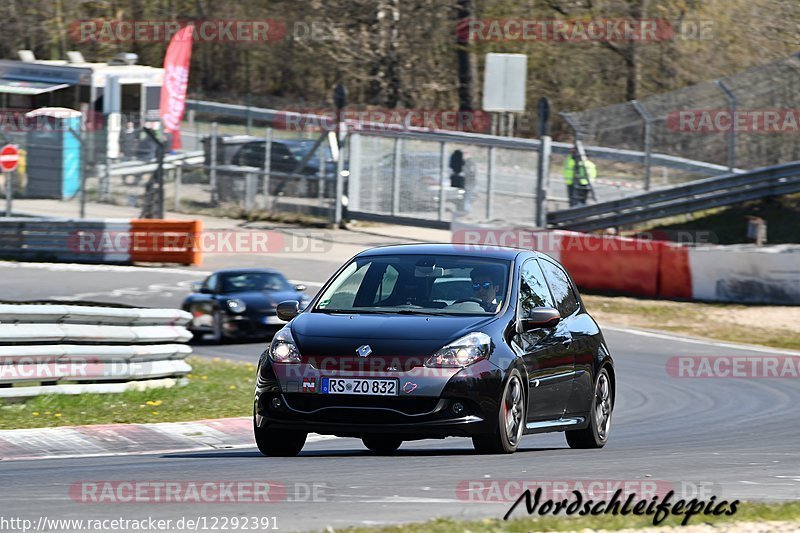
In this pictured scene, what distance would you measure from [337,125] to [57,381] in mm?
22178

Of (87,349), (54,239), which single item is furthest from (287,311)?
(54,239)

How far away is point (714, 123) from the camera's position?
2916 centimetres

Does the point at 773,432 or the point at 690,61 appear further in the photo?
the point at 690,61

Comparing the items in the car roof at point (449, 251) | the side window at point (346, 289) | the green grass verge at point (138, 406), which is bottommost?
the green grass verge at point (138, 406)

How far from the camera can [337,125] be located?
33.5 meters

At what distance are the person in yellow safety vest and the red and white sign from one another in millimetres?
11803

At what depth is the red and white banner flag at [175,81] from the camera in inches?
1325

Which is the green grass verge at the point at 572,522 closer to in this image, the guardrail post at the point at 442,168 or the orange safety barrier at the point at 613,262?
the orange safety barrier at the point at 613,262

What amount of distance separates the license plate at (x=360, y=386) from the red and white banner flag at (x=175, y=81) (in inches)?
1016

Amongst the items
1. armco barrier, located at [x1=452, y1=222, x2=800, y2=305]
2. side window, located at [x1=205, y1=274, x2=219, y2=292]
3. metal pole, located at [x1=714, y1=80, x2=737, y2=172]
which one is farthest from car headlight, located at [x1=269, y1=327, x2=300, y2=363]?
metal pole, located at [x1=714, y1=80, x2=737, y2=172]

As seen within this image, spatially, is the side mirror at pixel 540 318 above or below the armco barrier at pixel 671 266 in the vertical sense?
above

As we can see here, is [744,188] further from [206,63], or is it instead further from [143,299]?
[206,63]

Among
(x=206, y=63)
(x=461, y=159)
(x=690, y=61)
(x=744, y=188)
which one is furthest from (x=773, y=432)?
(x=206, y=63)

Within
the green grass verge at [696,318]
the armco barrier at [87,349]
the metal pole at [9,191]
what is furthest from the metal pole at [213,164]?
the armco barrier at [87,349]
